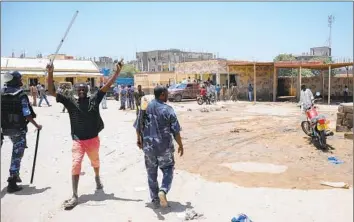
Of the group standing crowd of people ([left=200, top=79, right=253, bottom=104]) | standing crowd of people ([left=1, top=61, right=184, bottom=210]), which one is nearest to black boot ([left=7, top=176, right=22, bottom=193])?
standing crowd of people ([left=1, top=61, right=184, bottom=210])

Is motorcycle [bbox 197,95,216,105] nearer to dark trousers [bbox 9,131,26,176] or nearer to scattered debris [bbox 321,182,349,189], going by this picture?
scattered debris [bbox 321,182,349,189]

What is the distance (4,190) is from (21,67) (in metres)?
38.9

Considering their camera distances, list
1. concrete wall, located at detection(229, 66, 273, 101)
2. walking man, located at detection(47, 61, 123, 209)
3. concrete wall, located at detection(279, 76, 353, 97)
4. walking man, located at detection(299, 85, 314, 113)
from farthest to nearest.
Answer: concrete wall, located at detection(229, 66, 273, 101), concrete wall, located at detection(279, 76, 353, 97), walking man, located at detection(299, 85, 314, 113), walking man, located at detection(47, 61, 123, 209)

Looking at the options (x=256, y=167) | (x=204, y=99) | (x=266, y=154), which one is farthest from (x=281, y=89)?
(x=256, y=167)

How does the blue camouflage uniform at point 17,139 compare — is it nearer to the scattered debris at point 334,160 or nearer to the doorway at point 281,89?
the scattered debris at point 334,160

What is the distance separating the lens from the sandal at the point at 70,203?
14.9 ft

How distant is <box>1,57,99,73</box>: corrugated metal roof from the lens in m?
40.8

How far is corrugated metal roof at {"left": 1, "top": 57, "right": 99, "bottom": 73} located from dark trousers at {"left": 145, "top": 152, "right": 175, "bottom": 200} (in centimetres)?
3909

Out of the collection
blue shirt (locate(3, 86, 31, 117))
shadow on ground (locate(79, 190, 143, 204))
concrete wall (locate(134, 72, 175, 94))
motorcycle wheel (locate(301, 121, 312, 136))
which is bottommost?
shadow on ground (locate(79, 190, 143, 204))

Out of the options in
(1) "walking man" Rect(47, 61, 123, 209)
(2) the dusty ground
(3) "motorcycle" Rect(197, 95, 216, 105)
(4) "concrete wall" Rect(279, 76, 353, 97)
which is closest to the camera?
(1) "walking man" Rect(47, 61, 123, 209)

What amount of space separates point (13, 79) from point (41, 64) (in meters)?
40.3

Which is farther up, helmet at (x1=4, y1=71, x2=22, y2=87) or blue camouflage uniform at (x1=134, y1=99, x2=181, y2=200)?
helmet at (x1=4, y1=71, x2=22, y2=87)

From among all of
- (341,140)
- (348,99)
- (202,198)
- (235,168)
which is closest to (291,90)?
(348,99)

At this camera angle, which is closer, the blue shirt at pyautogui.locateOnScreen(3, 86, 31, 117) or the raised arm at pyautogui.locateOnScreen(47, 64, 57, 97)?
the raised arm at pyautogui.locateOnScreen(47, 64, 57, 97)
